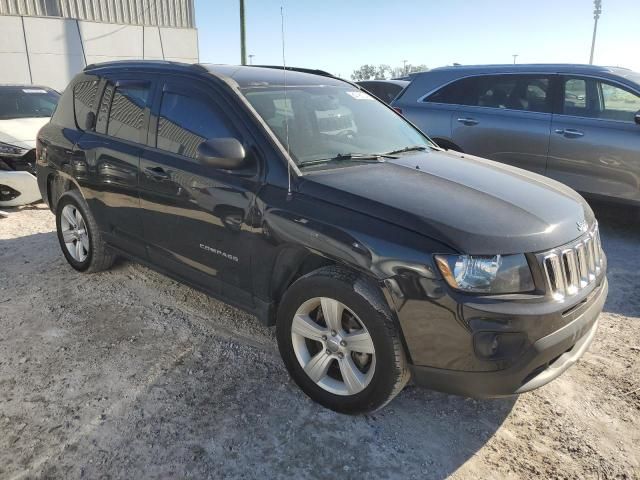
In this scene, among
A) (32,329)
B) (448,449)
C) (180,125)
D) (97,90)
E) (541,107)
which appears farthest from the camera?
(541,107)

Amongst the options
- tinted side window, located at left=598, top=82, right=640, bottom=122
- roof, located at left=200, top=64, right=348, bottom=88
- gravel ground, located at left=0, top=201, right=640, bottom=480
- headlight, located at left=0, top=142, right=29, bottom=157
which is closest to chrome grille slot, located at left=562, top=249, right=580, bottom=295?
gravel ground, located at left=0, top=201, right=640, bottom=480

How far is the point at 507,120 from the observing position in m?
6.07

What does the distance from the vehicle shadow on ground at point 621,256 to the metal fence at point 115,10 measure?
23611 mm

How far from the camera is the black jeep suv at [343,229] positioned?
2.27 m

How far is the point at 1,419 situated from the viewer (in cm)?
264

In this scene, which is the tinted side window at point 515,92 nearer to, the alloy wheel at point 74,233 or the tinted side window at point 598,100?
the tinted side window at point 598,100

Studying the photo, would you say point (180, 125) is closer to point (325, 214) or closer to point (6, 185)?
point (325, 214)

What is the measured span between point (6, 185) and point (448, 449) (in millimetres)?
6050

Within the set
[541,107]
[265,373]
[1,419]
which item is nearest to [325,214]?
[265,373]

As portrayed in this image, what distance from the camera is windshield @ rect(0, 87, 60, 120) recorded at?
7.48 meters

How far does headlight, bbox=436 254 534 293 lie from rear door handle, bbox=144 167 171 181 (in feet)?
→ 6.40

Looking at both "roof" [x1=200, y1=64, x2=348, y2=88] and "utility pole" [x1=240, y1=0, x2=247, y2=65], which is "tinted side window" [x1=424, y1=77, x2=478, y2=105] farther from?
"utility pole" [x1=240, y1=0, x2=247, y2=65]

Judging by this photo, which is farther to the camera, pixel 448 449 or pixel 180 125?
pixel 180 125

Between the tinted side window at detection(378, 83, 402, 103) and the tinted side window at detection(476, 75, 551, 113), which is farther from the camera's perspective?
the tinted side window at detection(378, 83, 402, 103)
